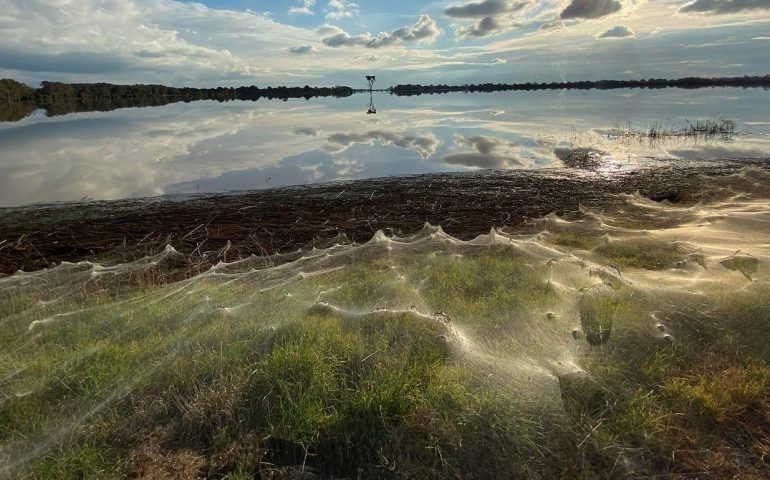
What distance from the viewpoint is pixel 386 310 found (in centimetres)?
516

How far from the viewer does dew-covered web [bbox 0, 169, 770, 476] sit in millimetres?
4324

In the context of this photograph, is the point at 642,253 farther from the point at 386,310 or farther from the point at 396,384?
the point at 396,384

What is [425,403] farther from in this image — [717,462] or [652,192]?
[652,192]

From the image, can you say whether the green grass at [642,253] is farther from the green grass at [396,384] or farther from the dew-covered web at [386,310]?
the green grass at [396,384]

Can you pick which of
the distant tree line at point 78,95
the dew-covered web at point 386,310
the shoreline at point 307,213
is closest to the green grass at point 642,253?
the dew-covered web at point 386,310

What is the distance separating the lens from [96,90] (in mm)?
128375

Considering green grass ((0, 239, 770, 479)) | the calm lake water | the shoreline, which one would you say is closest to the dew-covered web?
green grass ((0, 239, 770, 479))

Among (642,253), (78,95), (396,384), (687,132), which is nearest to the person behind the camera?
(396,384)

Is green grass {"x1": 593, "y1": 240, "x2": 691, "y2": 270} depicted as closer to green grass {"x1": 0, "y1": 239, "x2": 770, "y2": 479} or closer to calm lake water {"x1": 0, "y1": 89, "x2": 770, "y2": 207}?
green grass {"x1": 0, "y1": 239, "x2": 770, "y2": 479}

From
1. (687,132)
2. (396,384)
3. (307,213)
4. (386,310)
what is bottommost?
(307,213)

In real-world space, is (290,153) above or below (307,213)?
above

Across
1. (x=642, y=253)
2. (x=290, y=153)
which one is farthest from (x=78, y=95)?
(x=642, y=253)

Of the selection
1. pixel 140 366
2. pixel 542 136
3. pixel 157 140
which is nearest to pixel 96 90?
pixel 157 140

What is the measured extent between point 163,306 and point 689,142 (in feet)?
97.8
